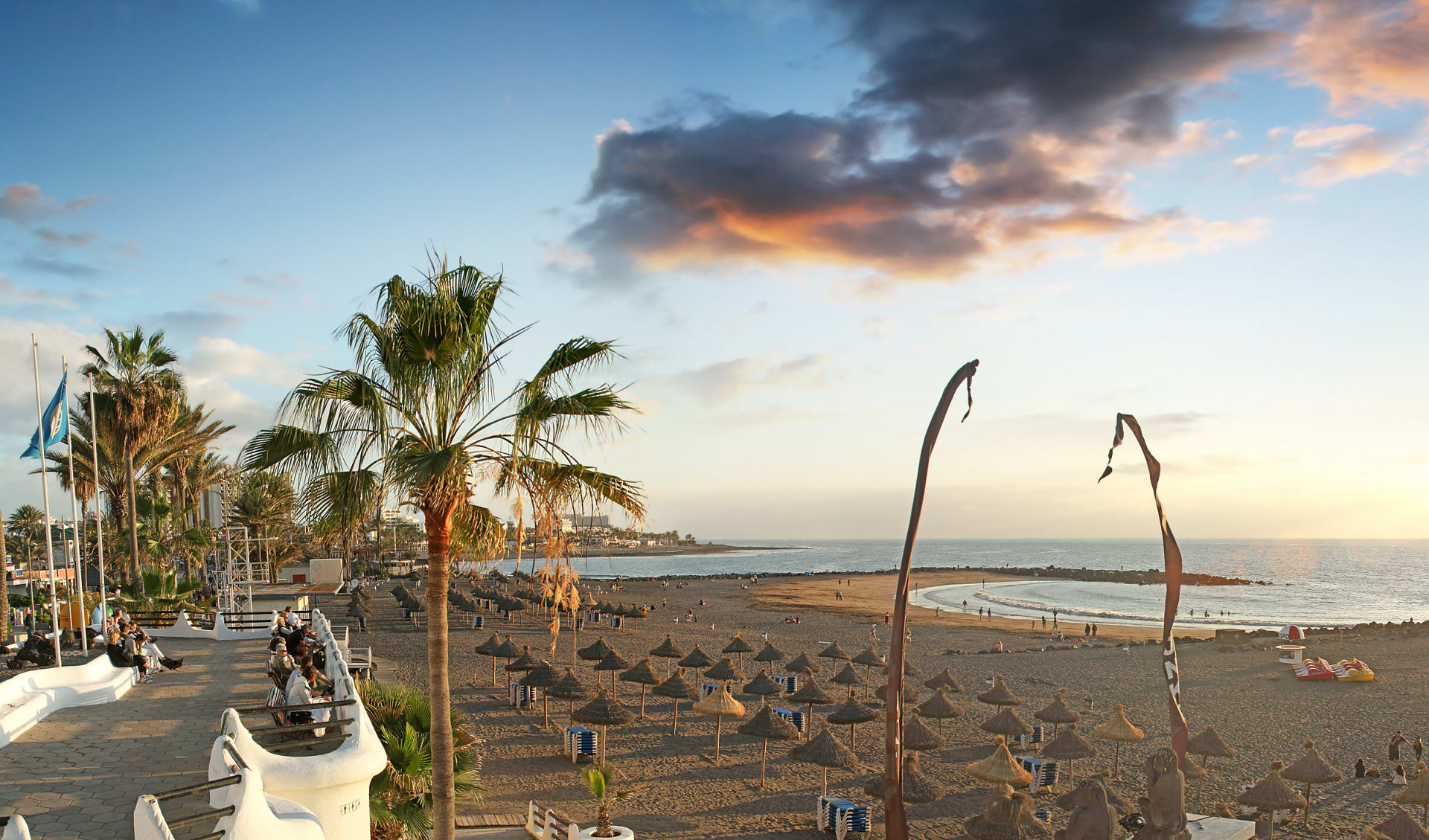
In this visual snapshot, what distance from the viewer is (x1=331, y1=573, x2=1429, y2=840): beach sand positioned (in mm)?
17297

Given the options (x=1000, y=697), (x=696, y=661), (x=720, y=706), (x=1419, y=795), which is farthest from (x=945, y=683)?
(x=1419, y=795)

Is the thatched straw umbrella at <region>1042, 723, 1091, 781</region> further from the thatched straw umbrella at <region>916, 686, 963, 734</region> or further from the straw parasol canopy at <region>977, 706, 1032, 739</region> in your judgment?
the thatched straw umbrella at <region>916, 686, 963, 734</region>

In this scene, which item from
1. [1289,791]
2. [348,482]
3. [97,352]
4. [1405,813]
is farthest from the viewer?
[97,352]

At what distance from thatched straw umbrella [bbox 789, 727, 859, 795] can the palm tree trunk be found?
905 cm

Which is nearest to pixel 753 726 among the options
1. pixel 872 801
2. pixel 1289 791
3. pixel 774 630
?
pixel 872 801

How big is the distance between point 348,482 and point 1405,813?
16.2 m

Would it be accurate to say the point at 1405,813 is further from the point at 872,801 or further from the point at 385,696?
the point at 385,696

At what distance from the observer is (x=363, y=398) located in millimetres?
9594

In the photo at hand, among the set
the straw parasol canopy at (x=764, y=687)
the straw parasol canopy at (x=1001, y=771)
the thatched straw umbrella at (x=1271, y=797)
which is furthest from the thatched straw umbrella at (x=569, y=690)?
the thatched straw umbrella at (x=1271, y=797)

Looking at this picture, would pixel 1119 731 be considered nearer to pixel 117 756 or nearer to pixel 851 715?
pixel 851 715

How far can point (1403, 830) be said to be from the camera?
42.1ft

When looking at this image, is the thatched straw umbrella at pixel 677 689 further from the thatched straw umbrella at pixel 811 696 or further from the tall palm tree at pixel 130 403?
the tall palm tree at pixel 130 403

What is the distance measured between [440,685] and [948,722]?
19.7 metres

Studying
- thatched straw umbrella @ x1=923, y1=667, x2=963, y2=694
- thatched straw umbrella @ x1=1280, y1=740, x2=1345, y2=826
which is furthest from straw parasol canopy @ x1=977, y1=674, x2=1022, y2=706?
thatched straw umbrella @ x1=1280, y1=740, x2=1345, y2=826
